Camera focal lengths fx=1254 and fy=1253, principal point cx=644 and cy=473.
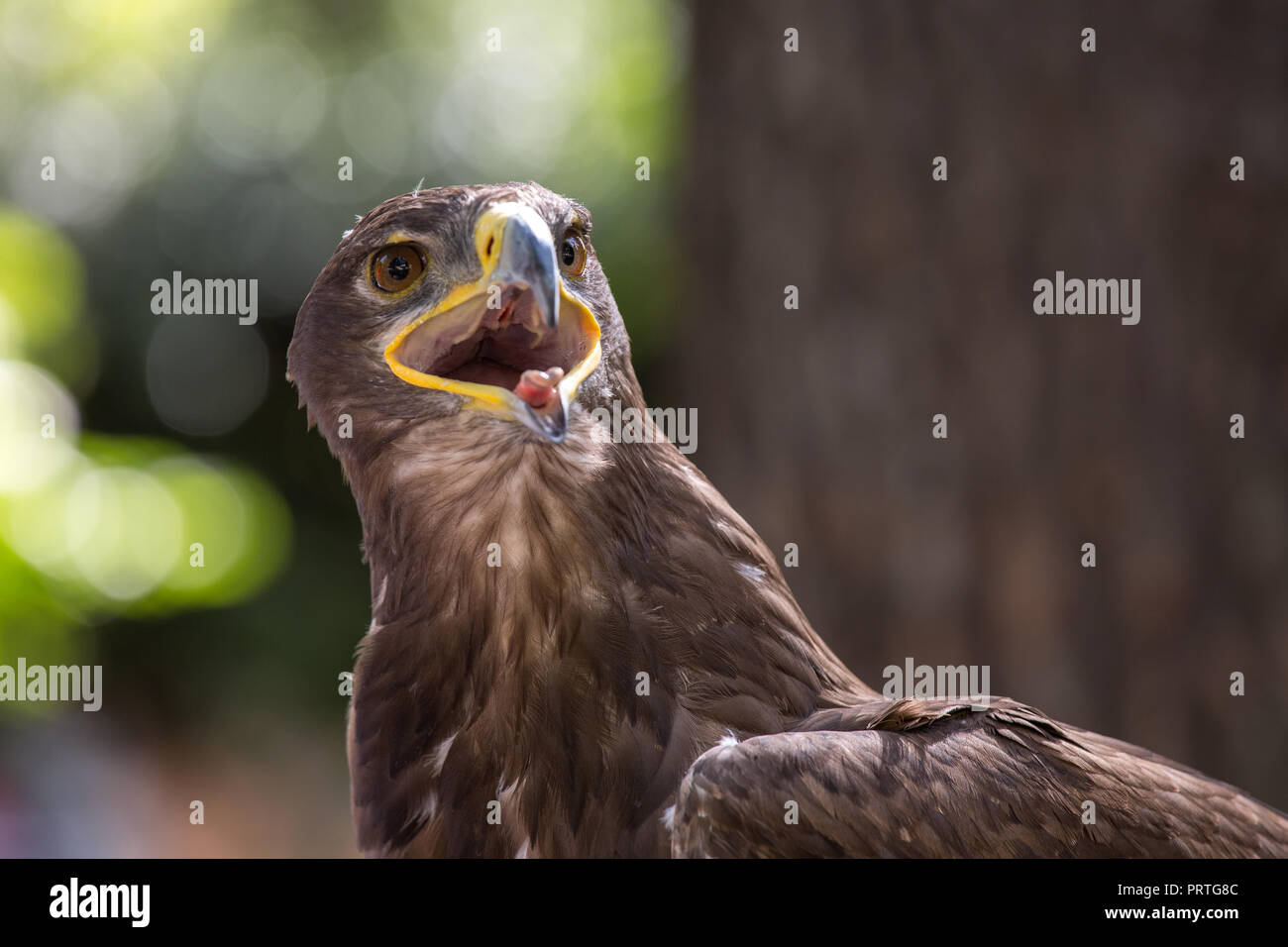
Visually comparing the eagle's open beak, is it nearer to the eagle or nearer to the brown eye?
the eagle

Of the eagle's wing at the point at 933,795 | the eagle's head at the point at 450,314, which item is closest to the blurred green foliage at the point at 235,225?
the eagle's head at the point at 450,314

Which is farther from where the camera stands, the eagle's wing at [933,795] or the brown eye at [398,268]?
the brown eye at [398,268]

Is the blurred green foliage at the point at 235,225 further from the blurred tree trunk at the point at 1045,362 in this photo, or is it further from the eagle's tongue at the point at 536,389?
the eagle's tongue at the point at 536,389

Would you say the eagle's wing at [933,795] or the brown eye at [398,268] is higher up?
the brown eye at [398,268]

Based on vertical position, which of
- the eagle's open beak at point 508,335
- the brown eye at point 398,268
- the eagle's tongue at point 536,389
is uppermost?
the brown eye at point 398,268

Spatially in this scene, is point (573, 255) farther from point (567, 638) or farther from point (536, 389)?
point (567, 638)

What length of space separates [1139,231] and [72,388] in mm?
7606

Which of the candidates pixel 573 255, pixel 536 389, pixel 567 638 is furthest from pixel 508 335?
pixel 567 638

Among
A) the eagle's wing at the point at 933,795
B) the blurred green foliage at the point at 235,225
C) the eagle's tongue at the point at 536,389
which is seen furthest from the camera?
the blurred green foliage at the point at 235,225

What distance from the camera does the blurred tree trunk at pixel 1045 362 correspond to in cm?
470

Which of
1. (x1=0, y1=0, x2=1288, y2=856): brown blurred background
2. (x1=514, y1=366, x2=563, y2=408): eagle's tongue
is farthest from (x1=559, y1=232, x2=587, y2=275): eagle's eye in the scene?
(x1=0, y1=0, x2=1288, y2=856): brown blurred background

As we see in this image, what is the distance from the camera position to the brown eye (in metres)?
2.80

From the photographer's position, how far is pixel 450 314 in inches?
108
